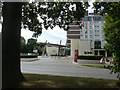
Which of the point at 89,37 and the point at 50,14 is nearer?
the point at 50,14

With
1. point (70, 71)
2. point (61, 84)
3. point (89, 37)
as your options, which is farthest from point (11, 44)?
point (89, 37)

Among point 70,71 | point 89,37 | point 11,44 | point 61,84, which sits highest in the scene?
point 89,37

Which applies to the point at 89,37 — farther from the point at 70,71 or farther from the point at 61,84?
the point at 61,84

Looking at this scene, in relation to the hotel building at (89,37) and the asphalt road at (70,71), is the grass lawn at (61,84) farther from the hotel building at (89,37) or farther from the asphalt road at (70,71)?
the hotel building at (89,37)

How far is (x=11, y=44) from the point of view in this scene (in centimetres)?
505

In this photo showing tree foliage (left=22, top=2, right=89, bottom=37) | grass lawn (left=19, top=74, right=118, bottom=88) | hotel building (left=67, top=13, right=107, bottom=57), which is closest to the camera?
grass lawn (left=19, top=74, right=118, bottom=88)

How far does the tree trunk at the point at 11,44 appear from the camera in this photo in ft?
15.9

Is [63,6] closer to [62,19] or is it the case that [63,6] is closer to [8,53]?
[62,19]

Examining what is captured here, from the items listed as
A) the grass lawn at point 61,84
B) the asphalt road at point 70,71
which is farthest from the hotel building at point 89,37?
the grass lawn at point 61,84

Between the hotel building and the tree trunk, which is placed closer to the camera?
the tree trunk

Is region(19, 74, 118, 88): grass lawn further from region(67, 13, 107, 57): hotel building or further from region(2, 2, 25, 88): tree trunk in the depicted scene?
region(67, 13, 107, 57): hotel building

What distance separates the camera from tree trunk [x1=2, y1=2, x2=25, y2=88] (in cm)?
484

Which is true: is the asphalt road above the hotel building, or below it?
below

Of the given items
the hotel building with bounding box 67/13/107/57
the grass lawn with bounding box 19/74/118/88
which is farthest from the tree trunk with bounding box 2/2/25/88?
the hotel building with bounding box 67/13/107/57
